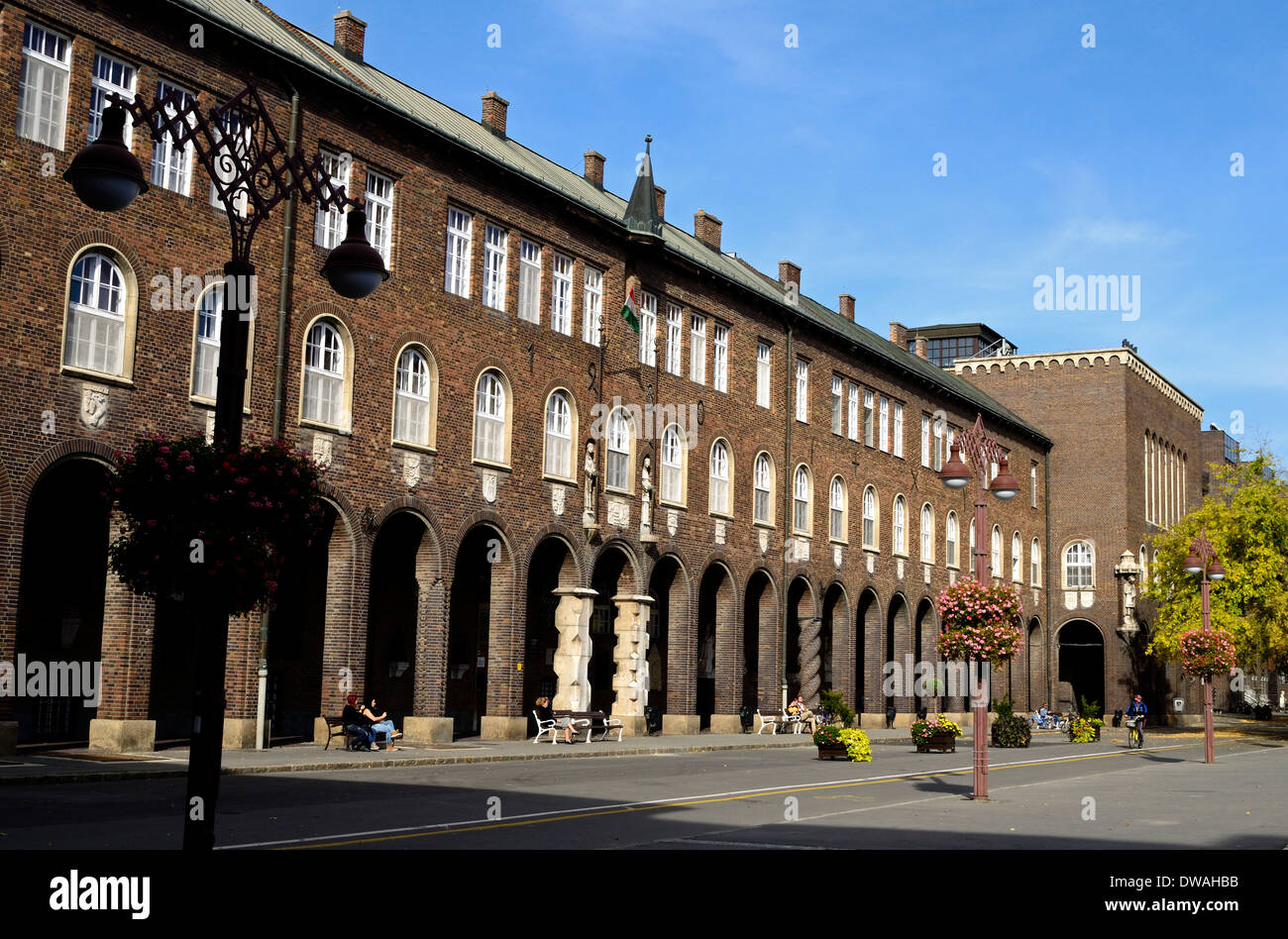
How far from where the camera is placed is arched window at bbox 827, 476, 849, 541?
48281 mm

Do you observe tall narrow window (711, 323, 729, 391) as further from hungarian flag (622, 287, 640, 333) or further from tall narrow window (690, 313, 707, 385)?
hungarian flag (622, 287, 640, 333)

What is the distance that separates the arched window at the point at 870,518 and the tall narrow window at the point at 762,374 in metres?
8.17

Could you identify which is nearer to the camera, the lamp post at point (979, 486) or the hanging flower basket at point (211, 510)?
the hanging flower basket at point (211, 510)

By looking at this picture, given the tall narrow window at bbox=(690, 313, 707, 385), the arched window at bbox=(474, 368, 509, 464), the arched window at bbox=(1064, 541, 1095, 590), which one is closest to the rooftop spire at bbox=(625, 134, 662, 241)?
the tall narrow window at bbox=(690, 313, 707, 385)

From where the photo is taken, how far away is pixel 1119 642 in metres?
67.2

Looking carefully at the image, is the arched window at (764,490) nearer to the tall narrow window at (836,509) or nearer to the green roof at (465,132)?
the tall narrow window at (836,509)

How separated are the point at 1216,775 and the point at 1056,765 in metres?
3.51

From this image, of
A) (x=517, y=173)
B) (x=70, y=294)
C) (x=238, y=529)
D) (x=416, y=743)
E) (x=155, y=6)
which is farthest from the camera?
(x=517, y=173)

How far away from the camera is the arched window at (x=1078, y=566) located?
6844cm

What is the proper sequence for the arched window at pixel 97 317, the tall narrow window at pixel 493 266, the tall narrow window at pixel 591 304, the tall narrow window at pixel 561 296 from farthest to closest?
the tall narrow window at pixel 591 304, the tall narrow window at pixel 561 296, the tall narrow window at pixel 493 266, the arched window at pixel 97 317

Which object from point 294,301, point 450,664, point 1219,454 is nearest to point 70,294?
point 294,301

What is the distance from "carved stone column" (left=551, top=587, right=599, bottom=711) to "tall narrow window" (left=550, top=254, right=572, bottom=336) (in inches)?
269

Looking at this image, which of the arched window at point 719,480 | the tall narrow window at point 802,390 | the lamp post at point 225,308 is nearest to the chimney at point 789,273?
the tall narrow window at point 802,390

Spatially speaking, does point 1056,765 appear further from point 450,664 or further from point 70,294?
point 70,294
